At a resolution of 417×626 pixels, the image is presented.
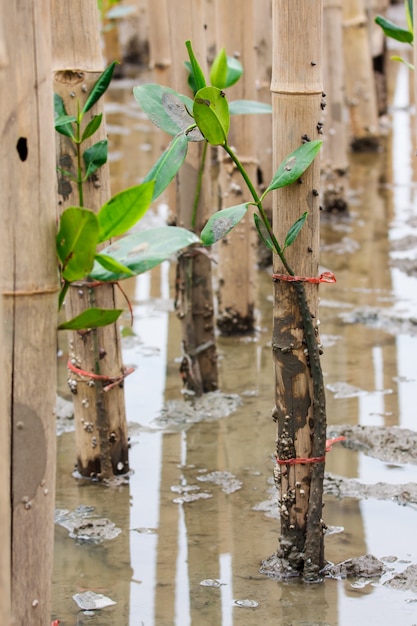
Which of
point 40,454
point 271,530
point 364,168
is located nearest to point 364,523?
point 271,530

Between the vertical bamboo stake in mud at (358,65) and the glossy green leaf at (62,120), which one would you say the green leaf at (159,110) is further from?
the vertical bamboo stake in mud at (358,65)

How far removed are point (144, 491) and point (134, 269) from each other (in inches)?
58.1

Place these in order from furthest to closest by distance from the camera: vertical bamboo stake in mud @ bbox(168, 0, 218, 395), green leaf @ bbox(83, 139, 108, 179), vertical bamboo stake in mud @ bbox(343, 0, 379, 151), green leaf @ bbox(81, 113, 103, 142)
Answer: vertical bamboo stake in mud @ bbox(343, 0, 379, 151)
vertical bamboo stake in mud @ bbox(168, 0, 218, 395)
green leaf @ bbox(83, 139, 108, 179)
green leaf @ bbox(81, 113, 103, 142)

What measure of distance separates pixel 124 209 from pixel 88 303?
1.18 meters

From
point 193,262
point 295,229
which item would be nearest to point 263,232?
point 295,229

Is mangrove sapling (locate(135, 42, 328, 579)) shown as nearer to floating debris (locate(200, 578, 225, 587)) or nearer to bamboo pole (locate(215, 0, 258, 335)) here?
floating debris (locate(200, 578, 225, 587))

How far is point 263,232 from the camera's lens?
8.31 feet

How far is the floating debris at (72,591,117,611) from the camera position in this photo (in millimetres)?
2662

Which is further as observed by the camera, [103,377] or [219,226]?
[103,377]

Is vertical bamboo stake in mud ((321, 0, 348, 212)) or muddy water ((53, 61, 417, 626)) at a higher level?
vertical bamboo stake in mud ((321, 0, 348, 212))

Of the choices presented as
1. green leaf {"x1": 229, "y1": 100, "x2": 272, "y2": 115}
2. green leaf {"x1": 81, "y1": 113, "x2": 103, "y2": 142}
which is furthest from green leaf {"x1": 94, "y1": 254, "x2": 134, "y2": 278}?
green leaf {"x1": 229, "y1": 100, "x2": 272, "y2": 115}

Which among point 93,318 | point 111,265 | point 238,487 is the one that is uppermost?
point 111,265

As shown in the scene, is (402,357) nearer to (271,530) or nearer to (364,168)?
(271,530)

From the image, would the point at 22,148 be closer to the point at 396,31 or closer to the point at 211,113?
the point at 211,113
